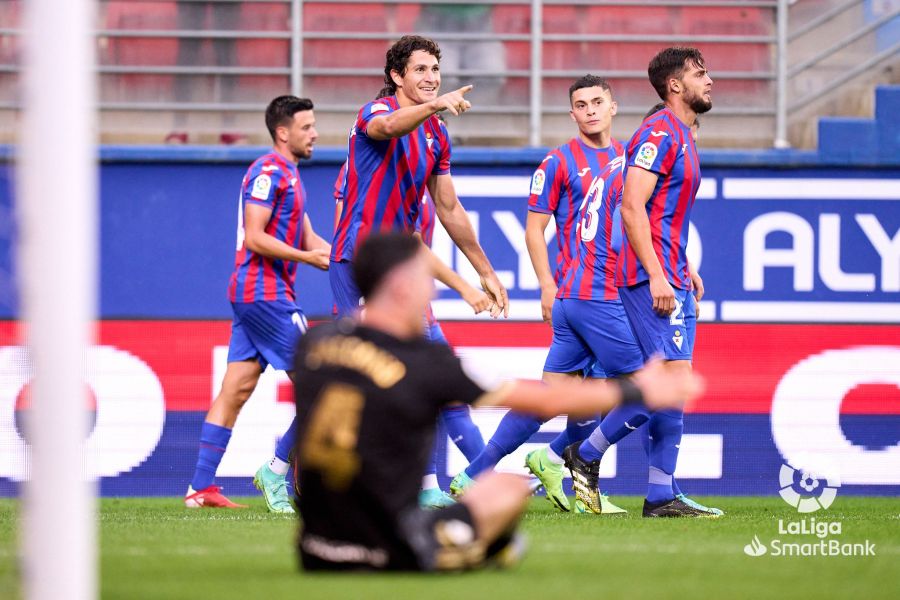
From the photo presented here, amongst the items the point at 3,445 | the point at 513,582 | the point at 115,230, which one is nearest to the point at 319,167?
the point at 115,230

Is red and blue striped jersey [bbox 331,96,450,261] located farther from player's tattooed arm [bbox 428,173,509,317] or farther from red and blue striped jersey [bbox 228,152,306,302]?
red and blue striped jersey [bbox 228,152,306,302]

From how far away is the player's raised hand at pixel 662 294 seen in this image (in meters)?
6.59

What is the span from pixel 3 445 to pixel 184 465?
3.65ft

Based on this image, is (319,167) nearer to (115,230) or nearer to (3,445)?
(115,230)

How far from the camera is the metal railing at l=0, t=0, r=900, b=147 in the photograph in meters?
10.2

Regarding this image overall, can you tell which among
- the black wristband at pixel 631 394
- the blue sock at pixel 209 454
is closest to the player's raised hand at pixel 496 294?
the blue sock at pixel 209 454

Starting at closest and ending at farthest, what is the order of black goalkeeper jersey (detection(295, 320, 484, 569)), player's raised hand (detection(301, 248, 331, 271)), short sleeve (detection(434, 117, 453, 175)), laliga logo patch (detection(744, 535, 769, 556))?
black goalkeeper jersey (detection(295, 320, 484, 569)), laliga logo patch (detection(744, 535, 769, 556)), short sleeve (detection(434, 117, 453, 175)), player's raised hand (detection(301, 248, 331, 271))

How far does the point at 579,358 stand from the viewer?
745 centimetres

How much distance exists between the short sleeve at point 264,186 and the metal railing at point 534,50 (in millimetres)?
2507

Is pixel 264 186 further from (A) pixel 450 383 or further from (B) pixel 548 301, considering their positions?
(A) pixel 450 383

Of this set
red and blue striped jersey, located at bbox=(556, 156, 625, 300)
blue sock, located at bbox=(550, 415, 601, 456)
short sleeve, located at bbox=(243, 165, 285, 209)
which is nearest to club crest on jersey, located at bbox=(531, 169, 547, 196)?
red and blue striped jersey, located at bbox=(556, 156, 625, 300)

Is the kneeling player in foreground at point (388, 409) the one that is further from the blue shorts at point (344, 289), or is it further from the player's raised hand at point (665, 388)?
the blue shorts at point (344, 289)

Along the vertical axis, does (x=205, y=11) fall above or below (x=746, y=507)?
above

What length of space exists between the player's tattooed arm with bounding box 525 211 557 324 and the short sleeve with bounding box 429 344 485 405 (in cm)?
411
